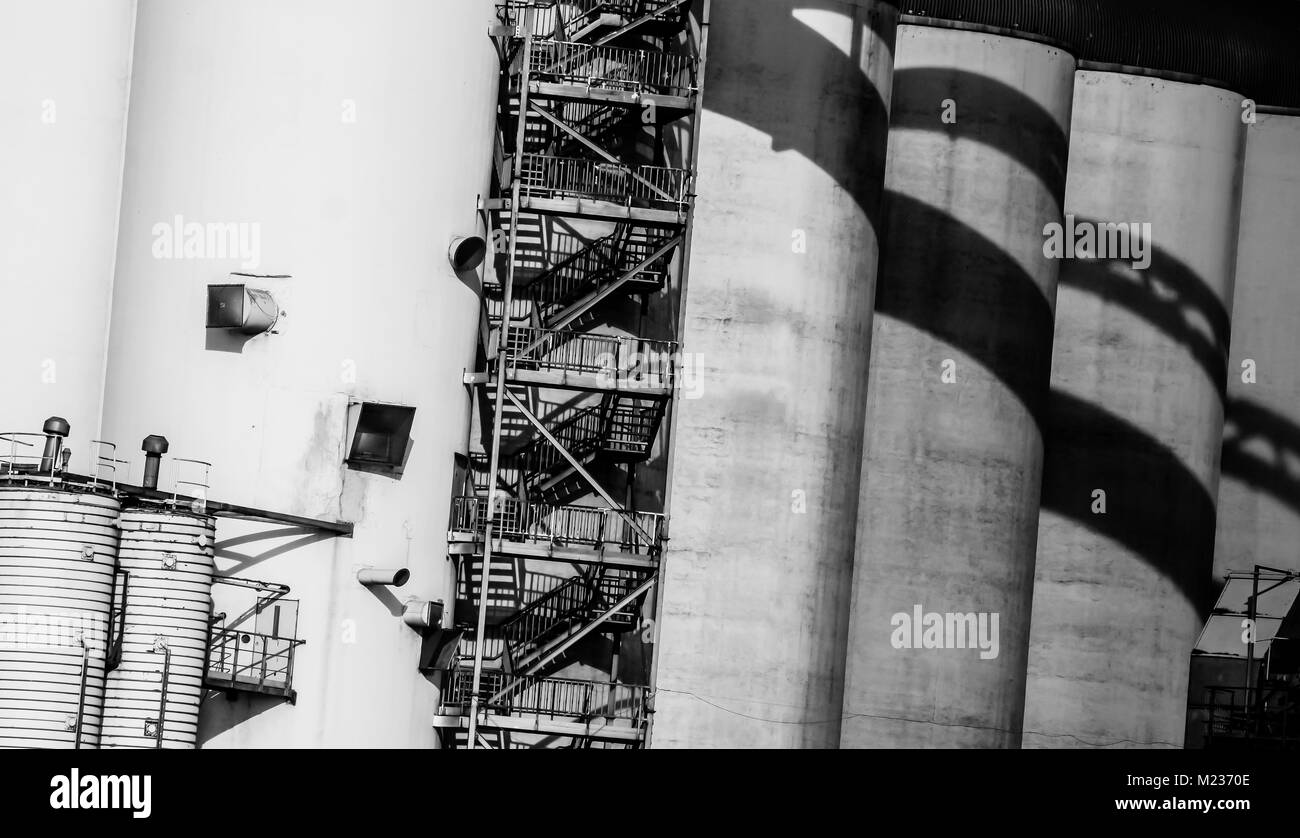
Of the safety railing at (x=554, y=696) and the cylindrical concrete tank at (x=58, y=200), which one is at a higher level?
the cylindrical concrete tank at (x=58, y=200)

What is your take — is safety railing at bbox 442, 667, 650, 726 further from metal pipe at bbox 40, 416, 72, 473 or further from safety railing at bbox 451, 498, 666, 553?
metal pipe at bbox 40, 416, 72, 473

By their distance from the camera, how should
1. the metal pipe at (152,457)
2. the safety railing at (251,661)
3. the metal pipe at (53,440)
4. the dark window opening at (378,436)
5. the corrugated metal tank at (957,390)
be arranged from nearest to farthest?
the metal pipe at (53,440)
the metal pipe at (152,457)
the safety railing at (251,661)
the dark window opening at (378,436)
the corrugated metal tank at (957,390)

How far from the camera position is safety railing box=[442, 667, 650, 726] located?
3497cm

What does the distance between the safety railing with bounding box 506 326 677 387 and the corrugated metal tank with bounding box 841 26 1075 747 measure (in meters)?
6.77

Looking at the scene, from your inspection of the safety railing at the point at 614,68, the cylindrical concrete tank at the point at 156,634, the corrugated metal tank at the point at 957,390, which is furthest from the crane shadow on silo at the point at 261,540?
the corrugated metal tank at the point at 957,390

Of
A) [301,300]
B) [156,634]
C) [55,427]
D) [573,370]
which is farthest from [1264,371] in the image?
[55,427]

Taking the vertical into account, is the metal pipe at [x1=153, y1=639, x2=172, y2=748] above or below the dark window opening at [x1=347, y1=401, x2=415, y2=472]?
below

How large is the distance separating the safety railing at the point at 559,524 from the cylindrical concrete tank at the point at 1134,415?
12.8 meters

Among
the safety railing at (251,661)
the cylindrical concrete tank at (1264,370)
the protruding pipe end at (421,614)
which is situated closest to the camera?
the safety railing at (251,661)

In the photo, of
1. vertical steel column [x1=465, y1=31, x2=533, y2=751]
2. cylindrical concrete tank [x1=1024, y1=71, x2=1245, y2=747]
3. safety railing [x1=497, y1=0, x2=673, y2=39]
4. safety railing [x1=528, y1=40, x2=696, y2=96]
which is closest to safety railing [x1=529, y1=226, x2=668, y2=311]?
vertical steel column [x1=465, y1=31, x2=533, y2=751]

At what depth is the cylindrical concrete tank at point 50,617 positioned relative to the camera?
29.6 metres

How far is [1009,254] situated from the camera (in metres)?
43.2

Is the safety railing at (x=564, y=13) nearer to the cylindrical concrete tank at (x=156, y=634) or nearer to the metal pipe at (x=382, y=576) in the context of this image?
the metal pipe at (x=382, y=576)
